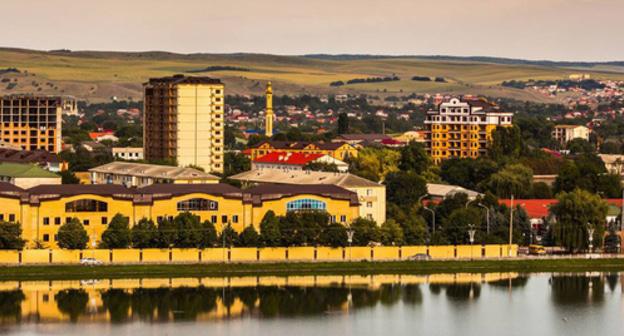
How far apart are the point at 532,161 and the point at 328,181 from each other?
75.8 ft

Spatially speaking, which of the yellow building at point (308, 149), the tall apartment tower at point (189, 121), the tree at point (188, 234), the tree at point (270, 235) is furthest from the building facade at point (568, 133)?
the tree at point (188, 234)

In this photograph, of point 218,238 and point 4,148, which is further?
point 4,148

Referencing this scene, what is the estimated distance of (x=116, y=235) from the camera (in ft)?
179

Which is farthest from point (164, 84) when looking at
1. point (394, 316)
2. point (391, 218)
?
point (394, 316)

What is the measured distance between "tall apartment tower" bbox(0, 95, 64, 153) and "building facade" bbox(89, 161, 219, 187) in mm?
18100

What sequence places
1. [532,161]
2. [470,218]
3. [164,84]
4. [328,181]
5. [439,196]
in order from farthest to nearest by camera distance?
[164,84]
[532,161]
[439,196]
[328,181]
[470,218]

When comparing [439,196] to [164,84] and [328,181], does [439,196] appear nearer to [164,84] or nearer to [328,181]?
[328,181]

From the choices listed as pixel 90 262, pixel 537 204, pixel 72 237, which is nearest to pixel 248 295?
pixel 90 262

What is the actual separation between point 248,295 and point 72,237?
7.69 m

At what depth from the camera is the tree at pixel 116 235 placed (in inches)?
2144

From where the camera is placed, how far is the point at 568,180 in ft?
244

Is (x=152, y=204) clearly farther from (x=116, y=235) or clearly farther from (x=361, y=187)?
(x=361, y=187)

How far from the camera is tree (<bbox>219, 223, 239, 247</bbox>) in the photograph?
55406 millimetres

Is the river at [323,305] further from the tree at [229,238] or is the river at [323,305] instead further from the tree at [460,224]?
the tree at [460,224]
